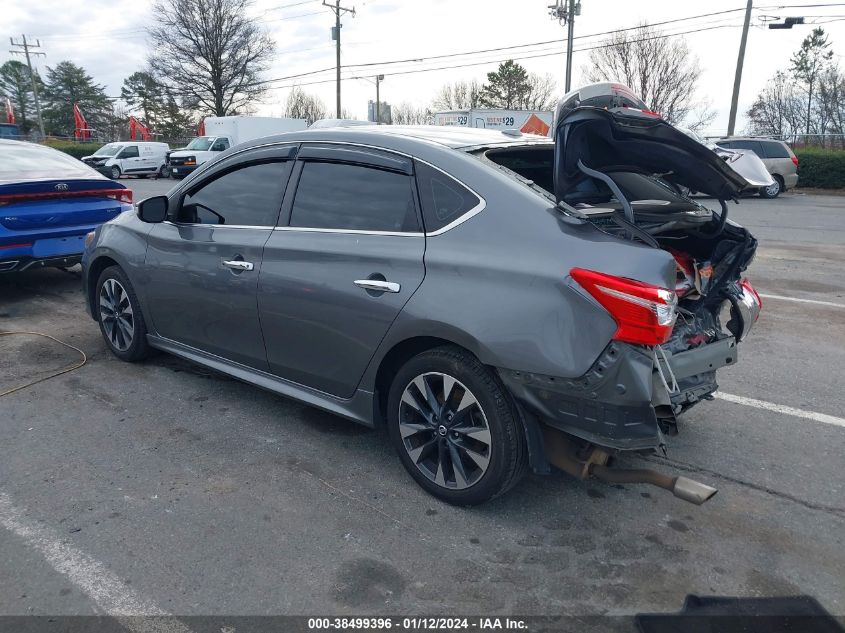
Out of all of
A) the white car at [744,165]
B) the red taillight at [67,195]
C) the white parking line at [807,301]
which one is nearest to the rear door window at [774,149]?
the white parking line at [807,301]

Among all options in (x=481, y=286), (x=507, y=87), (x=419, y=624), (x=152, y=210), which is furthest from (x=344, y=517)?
(x=507, y=87)

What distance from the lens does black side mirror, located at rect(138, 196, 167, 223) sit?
4.46 meters

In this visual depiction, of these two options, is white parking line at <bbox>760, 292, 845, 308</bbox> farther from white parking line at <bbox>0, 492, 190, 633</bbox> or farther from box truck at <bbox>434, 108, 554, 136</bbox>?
box truck at <bbox>434, 108, 554, 136</bbox>

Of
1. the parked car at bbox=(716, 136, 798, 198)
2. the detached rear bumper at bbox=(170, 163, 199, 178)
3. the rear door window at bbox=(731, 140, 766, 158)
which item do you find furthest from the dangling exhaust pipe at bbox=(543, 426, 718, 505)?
the detached rear bumper at bbox=(170, 163, 199, 178)

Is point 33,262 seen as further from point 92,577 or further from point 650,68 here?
point 650,68

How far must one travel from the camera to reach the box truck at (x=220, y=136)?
3084 centimetres

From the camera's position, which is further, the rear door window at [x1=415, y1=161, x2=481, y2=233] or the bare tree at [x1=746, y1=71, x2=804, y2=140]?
the bare tree at [x1=746, y1=71, x2=804, y2=140]

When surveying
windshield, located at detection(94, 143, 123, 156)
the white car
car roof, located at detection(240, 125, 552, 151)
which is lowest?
windshield, located at detection(94, 143, 123, 156)

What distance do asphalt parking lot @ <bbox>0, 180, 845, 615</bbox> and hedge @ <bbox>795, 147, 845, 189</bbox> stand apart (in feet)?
79.8

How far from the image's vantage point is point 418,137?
11.5 feet

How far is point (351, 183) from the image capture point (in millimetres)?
3562

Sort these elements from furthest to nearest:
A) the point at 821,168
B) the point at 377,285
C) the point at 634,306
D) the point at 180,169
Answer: the point at 180,169
the point at 821,168
the point at 377,285
the point at 634,306

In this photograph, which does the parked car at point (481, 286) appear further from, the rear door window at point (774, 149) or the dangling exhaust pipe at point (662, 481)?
the rear door window at point (774, 149)

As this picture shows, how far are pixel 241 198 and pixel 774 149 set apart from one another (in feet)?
71.1
